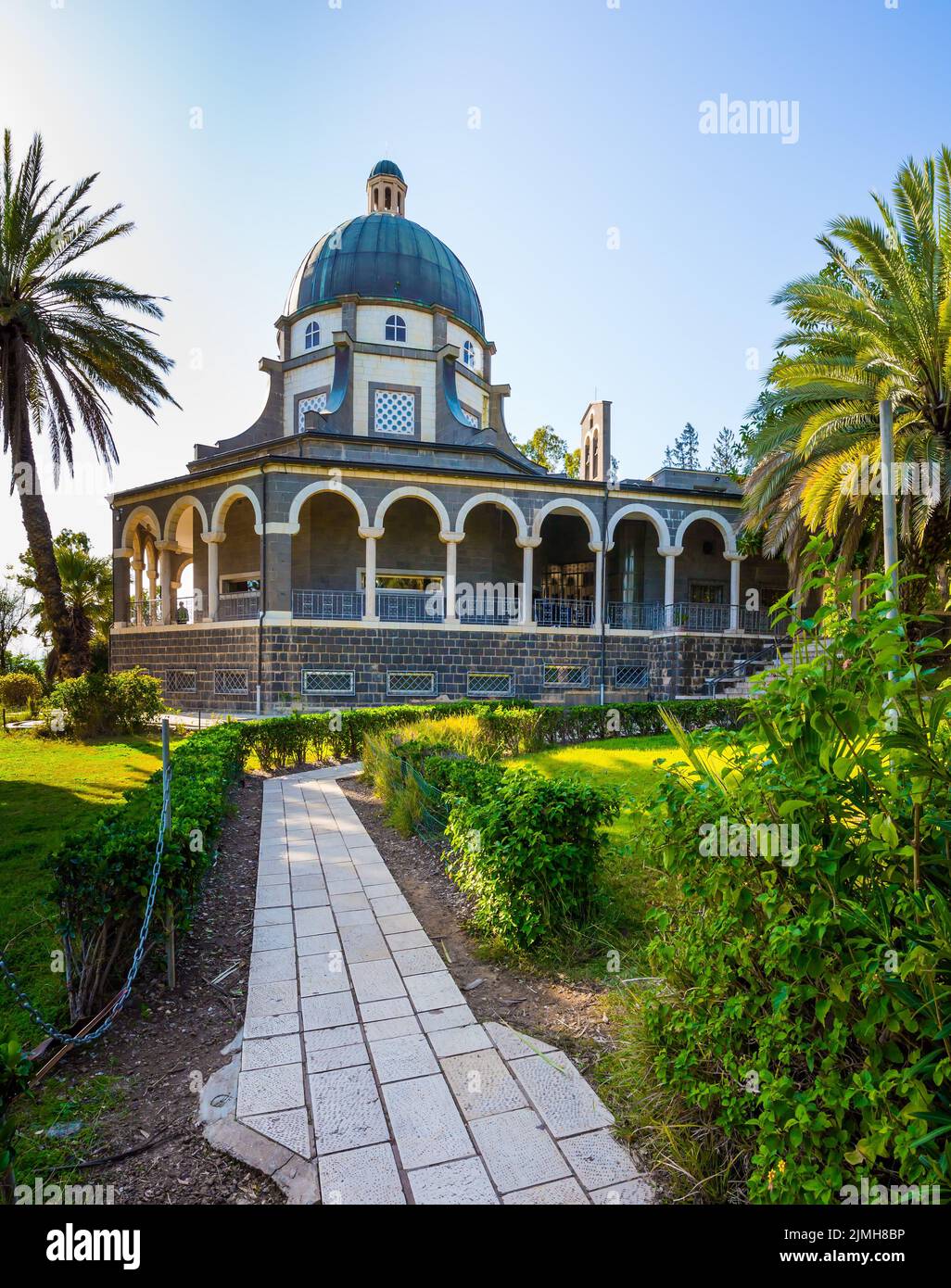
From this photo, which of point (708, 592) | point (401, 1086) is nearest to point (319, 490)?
point (708, 592)

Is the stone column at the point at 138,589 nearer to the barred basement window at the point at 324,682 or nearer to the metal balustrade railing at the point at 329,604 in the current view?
the metal balustrade railing at the point at 329,604

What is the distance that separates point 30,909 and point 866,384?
15030 millimetres

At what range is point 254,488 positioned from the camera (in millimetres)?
18953

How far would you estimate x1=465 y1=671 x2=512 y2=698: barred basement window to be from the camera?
1953cm

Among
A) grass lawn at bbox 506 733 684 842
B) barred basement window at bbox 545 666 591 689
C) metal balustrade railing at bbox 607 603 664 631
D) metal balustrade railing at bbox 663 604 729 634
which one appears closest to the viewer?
grass lawn at bbox 506 733 684 842

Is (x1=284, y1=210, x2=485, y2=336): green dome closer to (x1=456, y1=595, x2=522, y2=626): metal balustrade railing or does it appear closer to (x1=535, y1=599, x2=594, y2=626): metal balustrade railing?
(x1=456, y1=595, x2=522, y2=626): metal balustrade railing

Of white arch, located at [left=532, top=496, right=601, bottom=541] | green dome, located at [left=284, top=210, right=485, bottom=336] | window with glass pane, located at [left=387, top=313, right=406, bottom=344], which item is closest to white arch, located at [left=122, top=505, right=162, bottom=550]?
green dome, located at [left=284, top=210, right=485, bottom=336]

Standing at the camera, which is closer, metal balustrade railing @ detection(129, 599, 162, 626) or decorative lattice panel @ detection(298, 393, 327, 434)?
metal balustrade railing @ detection(129, 599, 162, 626)

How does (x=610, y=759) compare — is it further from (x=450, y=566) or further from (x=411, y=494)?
(x=411, y=494)

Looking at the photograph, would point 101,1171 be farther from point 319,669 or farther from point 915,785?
point 319,669

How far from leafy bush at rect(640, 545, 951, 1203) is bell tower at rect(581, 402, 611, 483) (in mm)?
20103

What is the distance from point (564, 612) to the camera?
22.8 metres

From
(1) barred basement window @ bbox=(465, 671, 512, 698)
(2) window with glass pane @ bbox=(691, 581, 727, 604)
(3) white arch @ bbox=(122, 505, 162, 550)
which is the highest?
(3) white arch @ bbox=(122, 505, 162, 550)

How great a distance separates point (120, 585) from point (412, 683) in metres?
11.3
